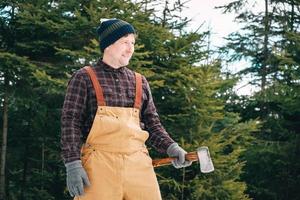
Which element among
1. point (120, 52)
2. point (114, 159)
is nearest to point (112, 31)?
point (120, 52)

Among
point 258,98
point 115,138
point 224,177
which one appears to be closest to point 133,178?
point 115,138

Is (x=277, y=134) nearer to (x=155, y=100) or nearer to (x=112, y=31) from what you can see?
(x=155, y=100)

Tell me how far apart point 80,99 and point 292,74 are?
788 centimetres

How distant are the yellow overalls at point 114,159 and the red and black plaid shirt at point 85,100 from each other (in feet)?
0.12

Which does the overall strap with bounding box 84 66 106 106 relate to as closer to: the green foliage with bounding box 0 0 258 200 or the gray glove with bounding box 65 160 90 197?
the gray glove with bounding box 65 160 90 197

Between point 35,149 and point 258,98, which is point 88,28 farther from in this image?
point 258,98

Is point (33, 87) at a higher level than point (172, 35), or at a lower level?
lower

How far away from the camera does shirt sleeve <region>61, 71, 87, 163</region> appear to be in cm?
253

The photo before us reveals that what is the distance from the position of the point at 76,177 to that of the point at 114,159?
0.77ft

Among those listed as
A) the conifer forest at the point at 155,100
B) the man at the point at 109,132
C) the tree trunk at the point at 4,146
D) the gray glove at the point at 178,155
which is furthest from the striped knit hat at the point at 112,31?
the tree trunk at the point at 4,146

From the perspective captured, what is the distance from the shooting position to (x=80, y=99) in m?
2.60

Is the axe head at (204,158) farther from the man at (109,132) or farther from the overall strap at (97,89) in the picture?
the overall strap at (97,89)

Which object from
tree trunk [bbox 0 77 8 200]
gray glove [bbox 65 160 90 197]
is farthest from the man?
tree trunk [bbox 0 77 8 200]

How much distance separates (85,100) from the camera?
2617mm
